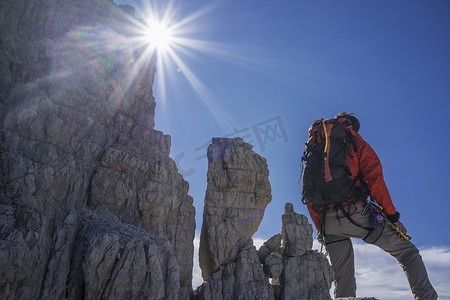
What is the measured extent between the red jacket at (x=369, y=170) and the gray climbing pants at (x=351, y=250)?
1.30 feet

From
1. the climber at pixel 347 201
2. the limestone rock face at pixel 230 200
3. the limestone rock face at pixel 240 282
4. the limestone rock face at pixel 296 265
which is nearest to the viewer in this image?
the climber at pixel 347 201

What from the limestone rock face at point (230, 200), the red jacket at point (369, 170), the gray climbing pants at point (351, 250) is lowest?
the gray climbing pants at point (351, 250)

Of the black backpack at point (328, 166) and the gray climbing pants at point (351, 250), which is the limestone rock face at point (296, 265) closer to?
the gray climbing pants at point (351, 250)

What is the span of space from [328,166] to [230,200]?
1112 inches

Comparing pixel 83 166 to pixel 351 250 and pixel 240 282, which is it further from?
pixel 351 250

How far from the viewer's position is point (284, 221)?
115ft

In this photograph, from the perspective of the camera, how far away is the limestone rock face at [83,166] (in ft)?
65.7

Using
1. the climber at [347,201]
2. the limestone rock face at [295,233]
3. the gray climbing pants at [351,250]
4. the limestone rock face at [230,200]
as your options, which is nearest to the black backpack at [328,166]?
the climber at [347,201]

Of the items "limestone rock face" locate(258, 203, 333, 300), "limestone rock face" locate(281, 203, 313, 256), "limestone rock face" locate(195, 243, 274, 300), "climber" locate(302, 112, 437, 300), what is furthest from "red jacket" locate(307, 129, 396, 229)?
"limestone rock face" locate(281, 203, 313, 256)

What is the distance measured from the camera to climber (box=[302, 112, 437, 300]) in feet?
20.5

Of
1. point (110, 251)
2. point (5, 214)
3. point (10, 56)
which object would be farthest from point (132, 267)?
point (10, 56)

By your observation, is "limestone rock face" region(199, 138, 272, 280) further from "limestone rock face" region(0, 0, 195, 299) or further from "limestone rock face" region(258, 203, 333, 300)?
"limestone rock face" region(258, 203, 333, 300)

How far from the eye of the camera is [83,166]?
2581cm

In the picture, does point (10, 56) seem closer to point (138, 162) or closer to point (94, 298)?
point (138, 162)
